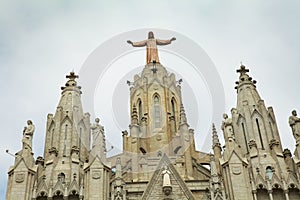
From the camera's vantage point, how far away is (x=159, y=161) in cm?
2886

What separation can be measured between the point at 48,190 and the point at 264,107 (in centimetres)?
1347

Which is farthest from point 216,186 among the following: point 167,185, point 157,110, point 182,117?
point 157,110

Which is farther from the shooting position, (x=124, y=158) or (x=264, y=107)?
(x=124, y=158)

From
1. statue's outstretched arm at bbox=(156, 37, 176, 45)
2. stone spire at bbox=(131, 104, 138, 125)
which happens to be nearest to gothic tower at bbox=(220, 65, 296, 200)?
stone spire at bbox=(131, 104, 138, 125)

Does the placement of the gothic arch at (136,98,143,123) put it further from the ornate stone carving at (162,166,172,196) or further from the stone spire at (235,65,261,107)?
the ornate stone carving at (162,166,172,196)

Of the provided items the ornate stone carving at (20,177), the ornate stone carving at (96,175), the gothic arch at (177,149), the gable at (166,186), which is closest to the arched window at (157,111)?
the gothic arch at (177,149)

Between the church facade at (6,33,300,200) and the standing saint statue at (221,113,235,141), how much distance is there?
0.06 metres

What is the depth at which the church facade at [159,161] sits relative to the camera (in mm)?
26641

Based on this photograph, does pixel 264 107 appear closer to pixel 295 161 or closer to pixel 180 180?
pixel 295 161

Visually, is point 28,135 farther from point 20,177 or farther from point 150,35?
point 150,35

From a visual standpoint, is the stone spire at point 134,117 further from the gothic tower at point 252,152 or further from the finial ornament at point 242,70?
the finial ornament at point 242,70

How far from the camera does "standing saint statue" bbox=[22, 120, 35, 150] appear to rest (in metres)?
28.5

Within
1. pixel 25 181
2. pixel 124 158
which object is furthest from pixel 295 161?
pixel 25 181

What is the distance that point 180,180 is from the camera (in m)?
27.5
